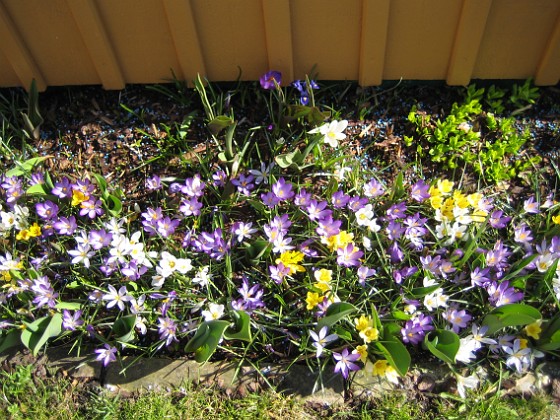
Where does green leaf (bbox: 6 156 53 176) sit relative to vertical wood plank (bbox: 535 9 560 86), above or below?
below

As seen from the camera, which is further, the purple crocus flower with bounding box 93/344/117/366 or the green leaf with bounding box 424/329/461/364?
the purple crocus flower with bounding box 93/344/117/366

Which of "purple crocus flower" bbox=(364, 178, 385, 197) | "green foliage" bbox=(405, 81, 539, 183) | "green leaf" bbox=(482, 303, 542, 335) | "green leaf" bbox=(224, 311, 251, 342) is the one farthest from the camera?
"green foliage" bbox=(405, 81, 539, 183)

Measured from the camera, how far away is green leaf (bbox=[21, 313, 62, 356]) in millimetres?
2252

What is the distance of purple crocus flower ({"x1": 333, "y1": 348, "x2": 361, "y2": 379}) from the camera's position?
2.22 m

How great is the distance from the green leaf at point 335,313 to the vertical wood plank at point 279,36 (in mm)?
1131

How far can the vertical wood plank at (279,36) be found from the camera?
2449 mm

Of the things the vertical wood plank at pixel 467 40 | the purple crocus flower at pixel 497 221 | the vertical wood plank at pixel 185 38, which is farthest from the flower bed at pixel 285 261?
the vertical wood plank at pixel 467 40

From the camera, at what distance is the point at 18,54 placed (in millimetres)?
2699

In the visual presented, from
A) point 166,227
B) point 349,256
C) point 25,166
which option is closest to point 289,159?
point 349,256

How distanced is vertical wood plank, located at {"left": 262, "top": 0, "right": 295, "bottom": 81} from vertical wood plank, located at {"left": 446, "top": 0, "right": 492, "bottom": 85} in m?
0.73

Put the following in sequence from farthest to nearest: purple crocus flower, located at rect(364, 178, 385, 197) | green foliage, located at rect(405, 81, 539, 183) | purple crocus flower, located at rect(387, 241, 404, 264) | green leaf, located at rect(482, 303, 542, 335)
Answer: green foliage, located at rect(405, 81, 539, 183) < purple crocus flower, located at rect(364, 178, 385, 197) < purple crocus flower, located at rect(387, 241, 404, 264) < green leaf, located at rect(482, 303, 542, 335)

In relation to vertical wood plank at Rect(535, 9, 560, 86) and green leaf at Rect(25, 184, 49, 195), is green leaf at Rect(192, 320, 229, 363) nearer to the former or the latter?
green leaf at Rect(25, 184, 49, 195)

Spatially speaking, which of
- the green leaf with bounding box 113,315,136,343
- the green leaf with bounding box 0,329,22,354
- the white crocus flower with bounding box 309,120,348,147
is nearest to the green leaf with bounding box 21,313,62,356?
the green leaf with bounding box 0,329,22,354

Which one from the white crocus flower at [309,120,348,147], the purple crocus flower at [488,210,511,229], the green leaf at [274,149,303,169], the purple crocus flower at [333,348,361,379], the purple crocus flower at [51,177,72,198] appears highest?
the white crocus flower at [309,120,348,147]
